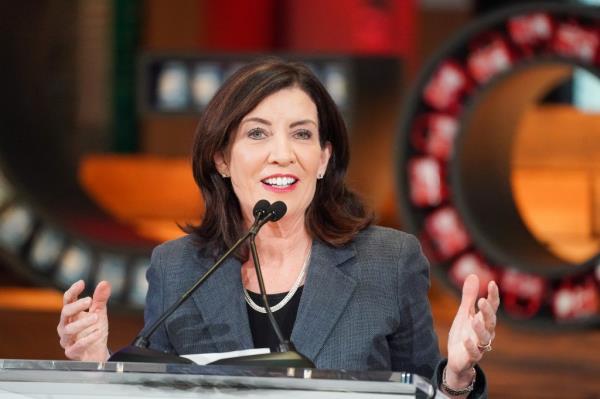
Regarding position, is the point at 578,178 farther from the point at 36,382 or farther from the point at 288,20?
the point at 36,382

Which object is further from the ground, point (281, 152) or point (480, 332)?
point (281, 152)

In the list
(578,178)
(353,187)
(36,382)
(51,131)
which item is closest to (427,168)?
(51,131)

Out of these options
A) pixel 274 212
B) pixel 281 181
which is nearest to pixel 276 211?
pixel 274 212

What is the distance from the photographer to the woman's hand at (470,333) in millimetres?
1761

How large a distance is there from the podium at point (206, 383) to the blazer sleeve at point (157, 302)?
1.52ft

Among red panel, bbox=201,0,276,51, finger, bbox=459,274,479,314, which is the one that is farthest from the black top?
red panel, bbox=201,0,276,51

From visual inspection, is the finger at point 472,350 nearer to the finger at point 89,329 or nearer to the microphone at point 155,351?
the microphone at point 155,351

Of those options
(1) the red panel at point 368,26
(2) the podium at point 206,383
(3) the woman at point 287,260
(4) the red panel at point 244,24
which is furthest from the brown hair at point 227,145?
(4) the red panel at point 244,24

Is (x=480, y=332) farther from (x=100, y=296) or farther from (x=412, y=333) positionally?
(x=100, y=296)

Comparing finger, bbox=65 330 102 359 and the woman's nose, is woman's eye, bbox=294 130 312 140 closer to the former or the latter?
the woman's nose

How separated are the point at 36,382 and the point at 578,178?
20.7 ft

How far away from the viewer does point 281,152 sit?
1987mm

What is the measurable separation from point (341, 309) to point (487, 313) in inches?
12.9

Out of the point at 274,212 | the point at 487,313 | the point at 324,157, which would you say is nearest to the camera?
the point at 487,313
